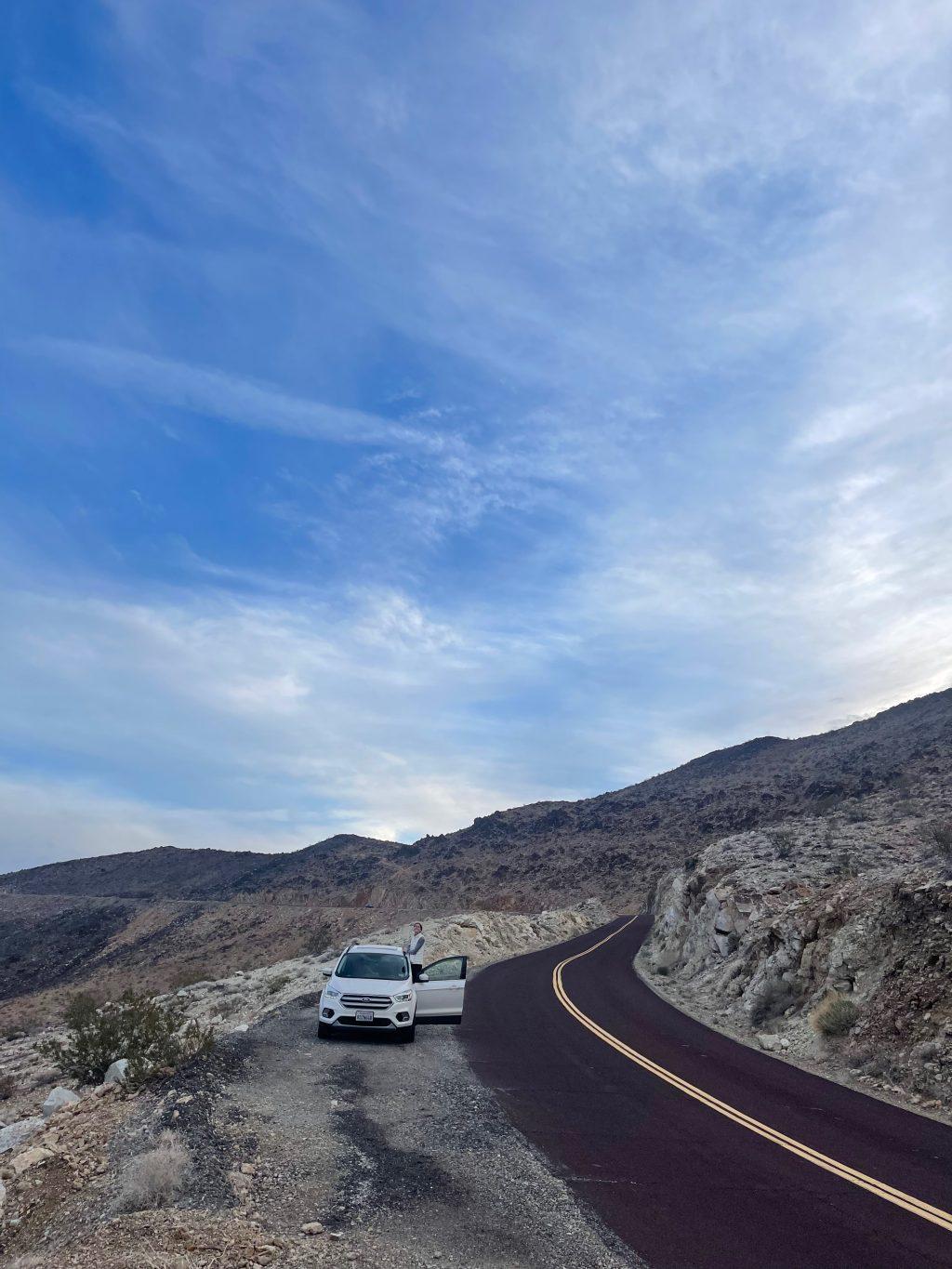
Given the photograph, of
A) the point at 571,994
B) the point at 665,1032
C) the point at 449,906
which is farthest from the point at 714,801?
the point at 665,1032

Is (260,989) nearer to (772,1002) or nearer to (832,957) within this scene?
(772,1002)

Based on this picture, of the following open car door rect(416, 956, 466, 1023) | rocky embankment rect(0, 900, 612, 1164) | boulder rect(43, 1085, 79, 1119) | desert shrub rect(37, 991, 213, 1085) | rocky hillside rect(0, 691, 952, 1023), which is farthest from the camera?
rocky hillside rect(0, 691, 952, 1023)

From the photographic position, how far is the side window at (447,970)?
15078mm

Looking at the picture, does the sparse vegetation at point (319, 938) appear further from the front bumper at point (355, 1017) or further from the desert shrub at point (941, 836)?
the front bumper at point (355, 1017)

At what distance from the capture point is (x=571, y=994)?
68.8ft

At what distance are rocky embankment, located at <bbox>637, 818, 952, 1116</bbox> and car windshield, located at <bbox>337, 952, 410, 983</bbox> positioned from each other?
289 inches

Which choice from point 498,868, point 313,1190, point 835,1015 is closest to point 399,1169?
point 313,1190

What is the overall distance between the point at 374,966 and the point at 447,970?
178cm

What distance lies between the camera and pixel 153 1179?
6008 mm

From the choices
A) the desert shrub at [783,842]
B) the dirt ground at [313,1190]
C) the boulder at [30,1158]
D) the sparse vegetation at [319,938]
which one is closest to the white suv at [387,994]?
the dirt ground at [313,1190]

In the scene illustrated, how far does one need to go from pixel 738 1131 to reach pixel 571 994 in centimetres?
1287

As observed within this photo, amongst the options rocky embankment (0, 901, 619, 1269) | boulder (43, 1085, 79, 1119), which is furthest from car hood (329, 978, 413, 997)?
boulder (43, 1085, 79, 1119)

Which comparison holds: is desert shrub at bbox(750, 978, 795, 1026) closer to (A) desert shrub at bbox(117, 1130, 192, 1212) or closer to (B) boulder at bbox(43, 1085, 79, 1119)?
(B) boulder at bbox(43, 1085, 79, 1119)

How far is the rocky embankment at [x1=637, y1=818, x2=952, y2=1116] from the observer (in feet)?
38.9
